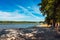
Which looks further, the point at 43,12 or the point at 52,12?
the point at 43,12

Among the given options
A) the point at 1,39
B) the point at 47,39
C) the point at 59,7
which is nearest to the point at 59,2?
the point at 59,7

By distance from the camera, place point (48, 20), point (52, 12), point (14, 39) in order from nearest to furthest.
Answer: point (14, 39), point (52, 12), point (48, 20)

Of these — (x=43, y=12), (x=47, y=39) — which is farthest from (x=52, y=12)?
(x=47, y=39)

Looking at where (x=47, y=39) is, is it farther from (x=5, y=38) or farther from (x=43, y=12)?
(x=43, y=12)

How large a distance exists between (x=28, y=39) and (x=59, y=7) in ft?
34.9

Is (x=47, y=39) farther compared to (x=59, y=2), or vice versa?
(x=59, y=2)

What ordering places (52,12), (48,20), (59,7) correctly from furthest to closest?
(48,20)
(52,12)
(59,7)

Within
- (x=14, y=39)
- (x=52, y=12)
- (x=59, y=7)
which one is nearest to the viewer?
(x=14, y=39)

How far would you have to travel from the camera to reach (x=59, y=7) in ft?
108

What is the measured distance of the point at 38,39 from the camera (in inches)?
950

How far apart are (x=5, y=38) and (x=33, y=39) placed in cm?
323

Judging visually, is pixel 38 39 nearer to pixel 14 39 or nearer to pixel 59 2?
pixel 14 39

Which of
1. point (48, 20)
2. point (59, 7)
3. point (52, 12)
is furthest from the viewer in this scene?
point (48, 20)

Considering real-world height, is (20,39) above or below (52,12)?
below
